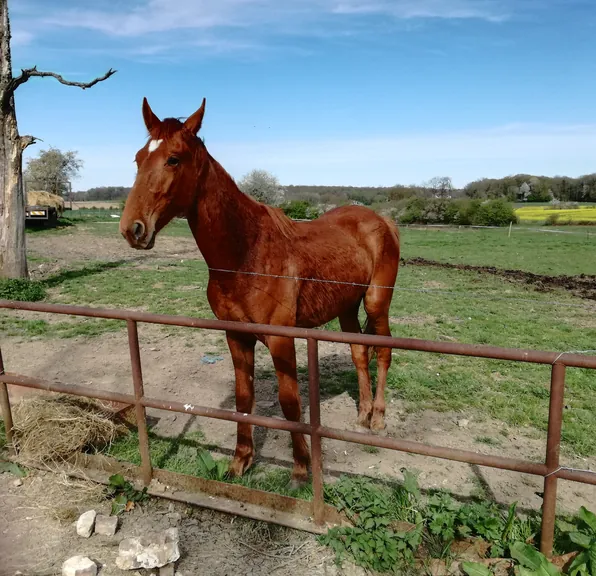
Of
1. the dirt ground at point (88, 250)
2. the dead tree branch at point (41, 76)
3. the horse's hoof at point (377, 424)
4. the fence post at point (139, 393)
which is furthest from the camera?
the dirt ground at point (88, 250)

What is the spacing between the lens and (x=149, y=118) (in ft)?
9.00

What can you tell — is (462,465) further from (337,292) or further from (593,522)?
(337,292)

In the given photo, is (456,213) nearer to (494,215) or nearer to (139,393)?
(494,215)

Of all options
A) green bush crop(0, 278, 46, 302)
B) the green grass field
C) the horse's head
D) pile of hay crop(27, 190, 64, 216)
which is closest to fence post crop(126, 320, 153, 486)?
the horse's head

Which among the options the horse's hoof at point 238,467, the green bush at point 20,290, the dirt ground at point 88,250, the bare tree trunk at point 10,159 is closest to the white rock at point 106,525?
the horse's hoof at point 238,467

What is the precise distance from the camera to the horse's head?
8.28 feet

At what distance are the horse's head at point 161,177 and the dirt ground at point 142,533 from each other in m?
1.71

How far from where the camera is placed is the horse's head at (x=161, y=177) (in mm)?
2523

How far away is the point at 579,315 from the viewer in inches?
348

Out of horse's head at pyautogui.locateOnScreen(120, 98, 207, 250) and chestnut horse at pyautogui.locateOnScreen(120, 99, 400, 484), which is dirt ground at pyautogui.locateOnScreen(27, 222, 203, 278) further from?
horse's head at pyautogui.locateOnScreen(120, 98, 207, 250)

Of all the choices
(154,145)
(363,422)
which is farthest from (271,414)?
(154,145)

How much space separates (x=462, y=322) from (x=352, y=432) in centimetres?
619

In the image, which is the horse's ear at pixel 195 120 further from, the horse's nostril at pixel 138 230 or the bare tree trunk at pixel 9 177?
the bare tree trunk at pixel 9 177

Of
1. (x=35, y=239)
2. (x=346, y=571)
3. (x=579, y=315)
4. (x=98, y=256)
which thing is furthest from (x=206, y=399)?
(x=35, y=239)
